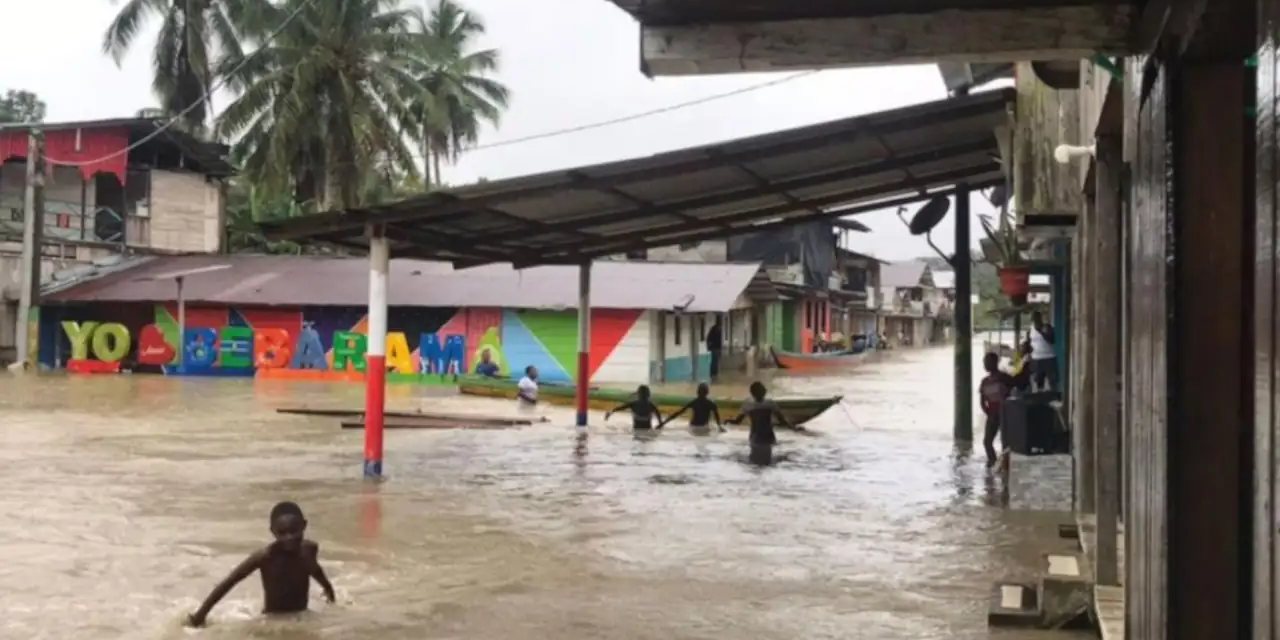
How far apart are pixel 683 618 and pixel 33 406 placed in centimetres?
1946

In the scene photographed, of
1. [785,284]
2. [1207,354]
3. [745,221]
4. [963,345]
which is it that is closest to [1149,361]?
[1207,354]

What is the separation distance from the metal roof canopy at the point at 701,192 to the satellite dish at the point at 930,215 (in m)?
0.56

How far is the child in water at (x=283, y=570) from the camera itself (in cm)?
726

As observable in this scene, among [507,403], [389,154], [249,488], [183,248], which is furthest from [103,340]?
[249,488]

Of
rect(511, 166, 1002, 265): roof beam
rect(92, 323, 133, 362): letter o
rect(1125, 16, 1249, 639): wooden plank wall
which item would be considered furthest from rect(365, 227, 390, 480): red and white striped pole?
rect(92, 323, 133, 362): letter o

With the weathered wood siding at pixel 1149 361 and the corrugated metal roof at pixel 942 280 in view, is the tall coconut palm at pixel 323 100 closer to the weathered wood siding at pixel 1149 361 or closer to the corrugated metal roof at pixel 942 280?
the weathered wood siding at pixel 1149 361

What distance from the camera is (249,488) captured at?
43.8ft

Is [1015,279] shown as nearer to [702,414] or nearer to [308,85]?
[702,414]

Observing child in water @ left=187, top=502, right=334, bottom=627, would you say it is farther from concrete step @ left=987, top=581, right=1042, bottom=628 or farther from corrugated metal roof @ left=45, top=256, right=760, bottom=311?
corrugated metal roof @ left=45, top=256, right=760, bottom=311

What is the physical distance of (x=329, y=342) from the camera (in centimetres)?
3522

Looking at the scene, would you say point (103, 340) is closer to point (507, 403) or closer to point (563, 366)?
point (563, 366)

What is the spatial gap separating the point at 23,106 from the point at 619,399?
181 ft

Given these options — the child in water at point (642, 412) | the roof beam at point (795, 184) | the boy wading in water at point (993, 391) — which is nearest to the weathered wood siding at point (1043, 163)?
the roof beam at point (795, 184)

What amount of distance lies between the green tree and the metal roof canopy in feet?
187
